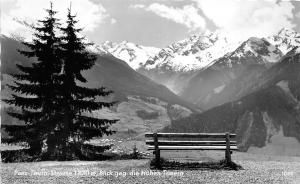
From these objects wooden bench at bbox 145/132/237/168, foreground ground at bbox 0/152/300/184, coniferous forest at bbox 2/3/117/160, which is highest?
coniferous forest at bbox 2/3/117/160

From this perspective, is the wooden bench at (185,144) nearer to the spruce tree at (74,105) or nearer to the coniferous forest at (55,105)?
the coniferous forest at (55,105)

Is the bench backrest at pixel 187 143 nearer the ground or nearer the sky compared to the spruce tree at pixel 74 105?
nearer the ground

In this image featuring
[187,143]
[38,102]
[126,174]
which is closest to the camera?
[126,174]

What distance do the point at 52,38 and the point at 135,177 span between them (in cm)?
1680

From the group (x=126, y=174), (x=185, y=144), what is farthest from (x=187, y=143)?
(x=126, y=174)

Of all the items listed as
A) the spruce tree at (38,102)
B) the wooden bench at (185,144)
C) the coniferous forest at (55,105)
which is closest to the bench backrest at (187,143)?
the wooden bench at (185,144)

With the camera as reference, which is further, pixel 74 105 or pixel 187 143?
pixel 74 105

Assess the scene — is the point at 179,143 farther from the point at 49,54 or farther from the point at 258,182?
the point at 49,54

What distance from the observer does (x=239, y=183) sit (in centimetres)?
2025

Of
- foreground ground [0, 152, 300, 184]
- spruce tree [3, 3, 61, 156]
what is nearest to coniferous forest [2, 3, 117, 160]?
spruce tree [3, 3, 61, 156]

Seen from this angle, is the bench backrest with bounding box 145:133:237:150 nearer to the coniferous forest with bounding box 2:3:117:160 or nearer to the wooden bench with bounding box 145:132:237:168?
the wooden bench with bounding box 145:132:237:168

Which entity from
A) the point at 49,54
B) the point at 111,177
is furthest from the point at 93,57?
the point at 111,177

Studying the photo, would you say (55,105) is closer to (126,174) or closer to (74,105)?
(74,105)

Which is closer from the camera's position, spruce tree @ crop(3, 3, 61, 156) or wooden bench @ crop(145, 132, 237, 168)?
wooden bench @ crop(145, 132, 237, 168)
